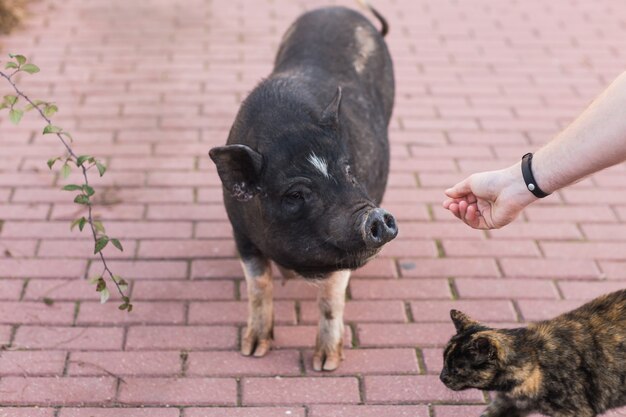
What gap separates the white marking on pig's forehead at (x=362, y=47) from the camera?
16.7 ft

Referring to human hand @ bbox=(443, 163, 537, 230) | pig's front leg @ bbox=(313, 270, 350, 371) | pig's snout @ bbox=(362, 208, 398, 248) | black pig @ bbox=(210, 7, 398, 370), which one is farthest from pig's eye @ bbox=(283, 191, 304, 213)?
human hand @ bbox=(443, 163, 537, 230)

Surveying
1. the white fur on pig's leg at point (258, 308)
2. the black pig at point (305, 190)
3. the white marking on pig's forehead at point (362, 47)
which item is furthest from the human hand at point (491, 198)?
the white marking on pig's forehead at point (362, 47)

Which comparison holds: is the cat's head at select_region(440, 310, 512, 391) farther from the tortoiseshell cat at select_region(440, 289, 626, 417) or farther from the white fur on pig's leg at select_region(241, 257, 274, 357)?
the white fur on pig's leg at select_region(241, 257, 274, 357)

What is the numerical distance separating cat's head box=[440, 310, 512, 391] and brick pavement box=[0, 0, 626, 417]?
1.56ft

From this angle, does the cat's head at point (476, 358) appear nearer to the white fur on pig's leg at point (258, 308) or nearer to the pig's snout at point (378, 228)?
the pig's snout at point (378, 228)

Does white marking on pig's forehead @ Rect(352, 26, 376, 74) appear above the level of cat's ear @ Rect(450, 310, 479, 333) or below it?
below

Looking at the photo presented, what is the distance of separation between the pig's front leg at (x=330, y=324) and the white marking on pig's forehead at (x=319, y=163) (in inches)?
21.8

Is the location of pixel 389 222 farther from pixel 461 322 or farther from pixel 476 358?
pixel 476 358

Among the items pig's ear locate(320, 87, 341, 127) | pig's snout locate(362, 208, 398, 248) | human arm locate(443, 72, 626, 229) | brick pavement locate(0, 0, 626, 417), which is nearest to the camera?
human arm locate(443, 72, 626, 229)

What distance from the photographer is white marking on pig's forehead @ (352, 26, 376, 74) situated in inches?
200

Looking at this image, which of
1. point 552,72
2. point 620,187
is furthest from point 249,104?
point 552,72

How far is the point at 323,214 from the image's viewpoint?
3750mm

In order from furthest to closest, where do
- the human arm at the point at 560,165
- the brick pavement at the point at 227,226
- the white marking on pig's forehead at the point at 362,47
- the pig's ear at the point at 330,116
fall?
the white marking on pig's forehead at the point at 362,47 → the brick pavement at the point at 227,226 → the pig's ear at the point at 330,116 → the human arm at the point at 560,165

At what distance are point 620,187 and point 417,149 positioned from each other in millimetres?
1297
